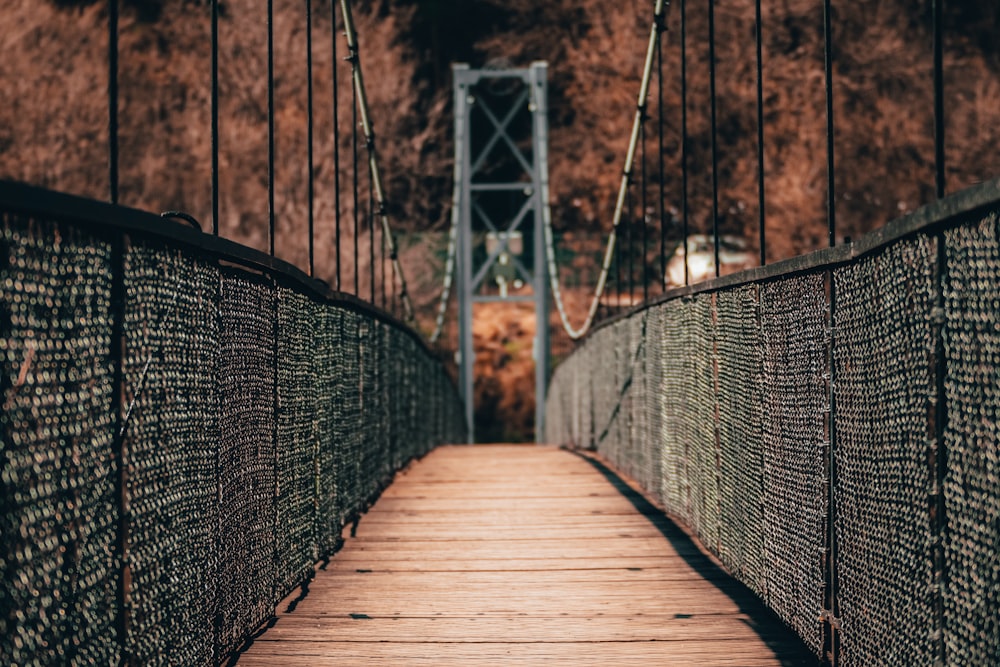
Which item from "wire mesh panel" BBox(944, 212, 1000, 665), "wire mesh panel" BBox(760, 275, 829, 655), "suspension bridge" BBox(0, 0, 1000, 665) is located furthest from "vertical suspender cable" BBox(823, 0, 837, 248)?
"wire mesh panel" BBox(944, 212, 1000, 665)

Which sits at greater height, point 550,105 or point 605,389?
point 550,105

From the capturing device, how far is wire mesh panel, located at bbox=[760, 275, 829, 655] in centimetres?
166

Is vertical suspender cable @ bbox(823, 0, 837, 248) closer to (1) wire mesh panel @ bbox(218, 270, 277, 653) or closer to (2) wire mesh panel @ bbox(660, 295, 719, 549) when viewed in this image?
(2) wire mesh panel @ bbox(660, 295, 719, 549)

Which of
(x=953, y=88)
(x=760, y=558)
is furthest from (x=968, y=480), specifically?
(x=953, y=88)

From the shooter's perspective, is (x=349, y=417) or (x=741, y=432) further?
(x=349, y=417)

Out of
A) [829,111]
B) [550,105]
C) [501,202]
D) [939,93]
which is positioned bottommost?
[939,93]

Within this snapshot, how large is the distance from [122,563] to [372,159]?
4.71 metres

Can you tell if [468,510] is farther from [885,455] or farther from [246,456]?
[885,455]

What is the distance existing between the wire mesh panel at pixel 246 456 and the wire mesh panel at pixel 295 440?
0.06 m

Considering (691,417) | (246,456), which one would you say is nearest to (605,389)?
(691,417)

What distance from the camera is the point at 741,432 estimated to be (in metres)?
2.20

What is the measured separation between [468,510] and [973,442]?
2656 mm

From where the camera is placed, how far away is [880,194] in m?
15.5

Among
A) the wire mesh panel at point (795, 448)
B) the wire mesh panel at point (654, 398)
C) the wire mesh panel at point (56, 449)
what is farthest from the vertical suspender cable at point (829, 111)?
the wire mesh panel at point (654, 398)
